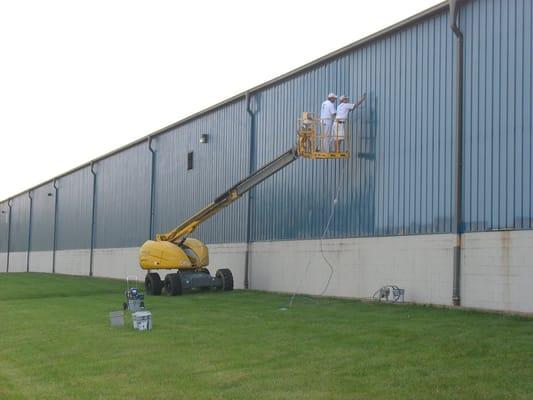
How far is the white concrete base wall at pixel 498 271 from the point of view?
59.0ft

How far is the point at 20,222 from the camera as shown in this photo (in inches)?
2650

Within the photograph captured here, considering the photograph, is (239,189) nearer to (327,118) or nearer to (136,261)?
(327,118)

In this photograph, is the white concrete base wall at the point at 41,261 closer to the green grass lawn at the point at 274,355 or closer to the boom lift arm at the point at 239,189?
the boom lift arm at the point at 239,189

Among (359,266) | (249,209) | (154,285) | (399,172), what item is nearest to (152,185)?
(249,209)

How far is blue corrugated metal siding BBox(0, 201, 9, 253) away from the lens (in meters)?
71.9

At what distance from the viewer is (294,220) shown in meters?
27.6

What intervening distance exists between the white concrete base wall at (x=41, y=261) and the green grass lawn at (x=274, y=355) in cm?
3750

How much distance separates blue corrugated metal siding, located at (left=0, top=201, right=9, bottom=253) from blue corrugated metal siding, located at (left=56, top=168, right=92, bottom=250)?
17.5m

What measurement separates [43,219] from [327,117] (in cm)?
4063

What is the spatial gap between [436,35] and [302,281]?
986 centimetres

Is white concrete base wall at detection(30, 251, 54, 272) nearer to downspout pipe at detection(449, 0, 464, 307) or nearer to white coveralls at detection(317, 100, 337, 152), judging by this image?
white coveralls at detection(317, 100, 337, 152)

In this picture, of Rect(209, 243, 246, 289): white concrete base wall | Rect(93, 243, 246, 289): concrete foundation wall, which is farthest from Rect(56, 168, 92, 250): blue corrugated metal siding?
Rect(209, 243, 246, 289): white concrete base wall

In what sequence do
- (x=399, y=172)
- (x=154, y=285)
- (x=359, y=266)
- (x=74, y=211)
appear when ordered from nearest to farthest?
(x=399, y=172) → (x=359, y=266) → (x=154, y=285) → (x=74, y=211)

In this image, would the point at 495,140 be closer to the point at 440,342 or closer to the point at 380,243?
the point at 380,243
